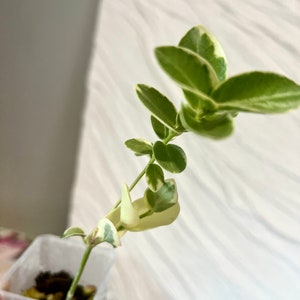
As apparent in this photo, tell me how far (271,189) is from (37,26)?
0.53m

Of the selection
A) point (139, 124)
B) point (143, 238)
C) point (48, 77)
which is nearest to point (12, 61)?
point (48, 77)

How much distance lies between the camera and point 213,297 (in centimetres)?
67

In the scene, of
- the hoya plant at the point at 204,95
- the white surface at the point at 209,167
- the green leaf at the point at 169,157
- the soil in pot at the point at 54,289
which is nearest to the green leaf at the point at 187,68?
the hoya plant at the point at 204,95

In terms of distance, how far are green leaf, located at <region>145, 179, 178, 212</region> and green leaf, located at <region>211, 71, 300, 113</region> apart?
150mm

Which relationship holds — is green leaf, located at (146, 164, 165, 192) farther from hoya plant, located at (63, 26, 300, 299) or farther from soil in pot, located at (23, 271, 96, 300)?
soil in pot, located at (23, 271, 96, 300)

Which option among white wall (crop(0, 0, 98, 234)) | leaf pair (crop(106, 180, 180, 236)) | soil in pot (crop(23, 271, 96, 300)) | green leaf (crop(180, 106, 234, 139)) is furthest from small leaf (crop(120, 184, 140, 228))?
white wall (crop(0, 0, 98, 234))

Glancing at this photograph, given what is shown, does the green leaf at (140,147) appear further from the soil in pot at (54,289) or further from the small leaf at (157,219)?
the soil in pot at (54,289)

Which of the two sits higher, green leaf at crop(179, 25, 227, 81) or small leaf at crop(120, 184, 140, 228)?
green leaf at crop(179, 25, 227, 81)

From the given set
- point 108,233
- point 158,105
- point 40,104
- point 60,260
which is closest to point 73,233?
point 108,233

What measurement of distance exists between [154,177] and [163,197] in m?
0.02

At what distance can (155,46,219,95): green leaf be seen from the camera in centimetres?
37

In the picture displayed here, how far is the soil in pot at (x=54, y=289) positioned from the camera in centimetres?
74

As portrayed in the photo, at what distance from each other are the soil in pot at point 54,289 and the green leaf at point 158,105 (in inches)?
15.1

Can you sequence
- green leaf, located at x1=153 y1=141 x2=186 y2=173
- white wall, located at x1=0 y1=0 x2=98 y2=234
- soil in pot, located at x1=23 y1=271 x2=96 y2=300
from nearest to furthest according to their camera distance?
green leaf, located at x1=153 y1=141 x2=186 y2=173, soil in pot, located at x1=23 y1=271 x2=96 y2=300, white wall, located at x1=0 y1=0 x2=98 y2=234
